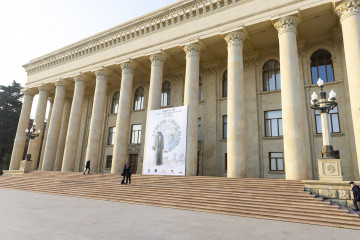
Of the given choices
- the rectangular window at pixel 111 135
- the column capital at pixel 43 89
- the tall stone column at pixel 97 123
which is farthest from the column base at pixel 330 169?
the column capital at pixel 43 89

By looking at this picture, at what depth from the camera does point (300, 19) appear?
1608 centimetres

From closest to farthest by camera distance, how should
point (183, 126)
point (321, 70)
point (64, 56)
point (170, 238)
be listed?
point (170, 238), point (183, 126), point (321, 70), point (64, 56)

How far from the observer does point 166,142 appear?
58.1 ft

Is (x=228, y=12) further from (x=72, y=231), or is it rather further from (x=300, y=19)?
(x=72, y=231)

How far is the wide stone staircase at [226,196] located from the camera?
Answer: 8.40 m

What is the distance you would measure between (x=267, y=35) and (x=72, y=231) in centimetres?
1861

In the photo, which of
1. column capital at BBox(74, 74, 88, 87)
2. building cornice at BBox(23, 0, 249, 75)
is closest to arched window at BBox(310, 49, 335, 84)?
building cornice at BBox(23, 0, 249, 75)

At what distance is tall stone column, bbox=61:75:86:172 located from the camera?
23562mm

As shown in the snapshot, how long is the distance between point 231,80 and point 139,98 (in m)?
13.5

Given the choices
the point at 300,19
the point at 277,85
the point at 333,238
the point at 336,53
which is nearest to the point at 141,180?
the point at 333,238

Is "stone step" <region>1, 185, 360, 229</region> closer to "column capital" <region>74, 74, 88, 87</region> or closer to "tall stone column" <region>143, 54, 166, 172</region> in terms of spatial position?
"tall stone column" <region>143, 54, 166, 172</region>

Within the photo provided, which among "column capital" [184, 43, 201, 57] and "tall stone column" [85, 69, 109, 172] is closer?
"column capital" [184, 43, 201, 57]

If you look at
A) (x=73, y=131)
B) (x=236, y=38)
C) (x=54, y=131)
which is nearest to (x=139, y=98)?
(x=73, y=131)

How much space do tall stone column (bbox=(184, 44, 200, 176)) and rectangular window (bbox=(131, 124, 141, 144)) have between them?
9.61 metres
